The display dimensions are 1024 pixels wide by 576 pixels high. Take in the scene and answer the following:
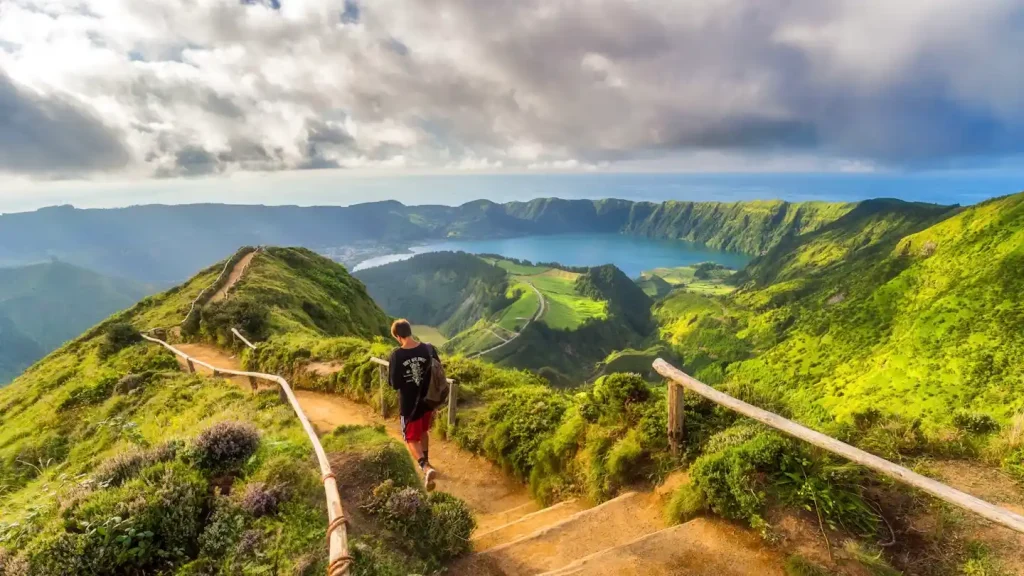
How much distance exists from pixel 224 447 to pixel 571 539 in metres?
4.60

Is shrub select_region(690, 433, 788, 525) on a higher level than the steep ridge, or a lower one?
higher

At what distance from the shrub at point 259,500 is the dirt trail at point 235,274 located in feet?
111

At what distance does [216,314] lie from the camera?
25.5 meters

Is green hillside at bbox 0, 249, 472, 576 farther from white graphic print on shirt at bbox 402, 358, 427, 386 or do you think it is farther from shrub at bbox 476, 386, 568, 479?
shrub at bbox 476, 386, 568, 479

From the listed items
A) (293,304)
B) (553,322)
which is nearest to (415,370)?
(293,304)

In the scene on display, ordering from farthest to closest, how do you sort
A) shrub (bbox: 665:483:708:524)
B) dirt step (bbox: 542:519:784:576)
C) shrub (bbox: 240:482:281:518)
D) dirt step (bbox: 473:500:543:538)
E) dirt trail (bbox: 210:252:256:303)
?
dirt trail (bbox: 210:252:256:303) < dirt step (bbox: 473:500:543:538) < shrub (bbox: 665:483:708:524) < dirt step (bbox: 542:519:784:576) < shrub (bbox: 240:482:281:518)

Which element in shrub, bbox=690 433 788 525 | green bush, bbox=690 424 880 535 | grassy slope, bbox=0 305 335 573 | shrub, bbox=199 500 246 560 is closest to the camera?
shrub, bbox=199 500 246 560

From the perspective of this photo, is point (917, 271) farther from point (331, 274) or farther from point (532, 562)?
point (532, 562)

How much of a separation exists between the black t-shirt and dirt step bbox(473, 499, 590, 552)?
2.23m

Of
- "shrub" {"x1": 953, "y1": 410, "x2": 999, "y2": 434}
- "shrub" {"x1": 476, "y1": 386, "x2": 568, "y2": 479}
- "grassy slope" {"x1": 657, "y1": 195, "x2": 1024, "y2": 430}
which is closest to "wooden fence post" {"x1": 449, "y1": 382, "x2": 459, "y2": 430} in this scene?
"shrub" {"x1": 476, "y1": 386, "x2": 568, "y2": 479}

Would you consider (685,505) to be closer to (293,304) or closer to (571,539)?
(571,539)

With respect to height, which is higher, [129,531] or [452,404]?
[129,531]

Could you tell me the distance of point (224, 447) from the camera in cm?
580

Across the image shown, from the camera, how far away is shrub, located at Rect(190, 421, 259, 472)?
18.6 feet
